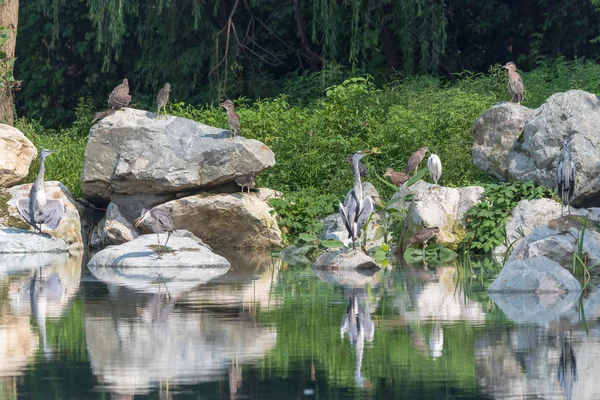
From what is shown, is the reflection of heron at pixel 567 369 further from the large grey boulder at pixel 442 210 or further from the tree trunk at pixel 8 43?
the tree trunk at pixel 8 43

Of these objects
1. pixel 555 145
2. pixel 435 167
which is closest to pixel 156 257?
pixel 435 167

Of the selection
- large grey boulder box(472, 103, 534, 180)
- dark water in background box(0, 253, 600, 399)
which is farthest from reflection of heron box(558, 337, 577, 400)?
large grey boulder box(472, 103, 534, 180)

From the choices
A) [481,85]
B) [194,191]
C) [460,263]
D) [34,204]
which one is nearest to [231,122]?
[194,191]

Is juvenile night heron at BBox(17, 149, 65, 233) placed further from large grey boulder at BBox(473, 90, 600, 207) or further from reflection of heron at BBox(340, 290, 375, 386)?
reflection of heron at BBox(340, 290, 375, 386)

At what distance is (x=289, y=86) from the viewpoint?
83.1ft

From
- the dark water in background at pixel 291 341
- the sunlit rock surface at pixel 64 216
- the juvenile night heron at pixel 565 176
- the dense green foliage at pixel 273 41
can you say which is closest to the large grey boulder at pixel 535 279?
the dark water in background at pixel 291 341

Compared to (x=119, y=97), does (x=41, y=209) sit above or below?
below

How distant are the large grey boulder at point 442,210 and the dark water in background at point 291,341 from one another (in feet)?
13.7

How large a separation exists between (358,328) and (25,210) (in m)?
10.5

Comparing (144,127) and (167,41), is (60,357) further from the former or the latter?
(167,41)

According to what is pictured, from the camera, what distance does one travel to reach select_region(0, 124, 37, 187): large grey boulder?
19.8 meters

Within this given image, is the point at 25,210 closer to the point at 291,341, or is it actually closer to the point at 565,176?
the point at 565,176

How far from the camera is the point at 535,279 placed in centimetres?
1092

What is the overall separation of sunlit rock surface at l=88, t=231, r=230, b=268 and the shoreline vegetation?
3.71 meters
